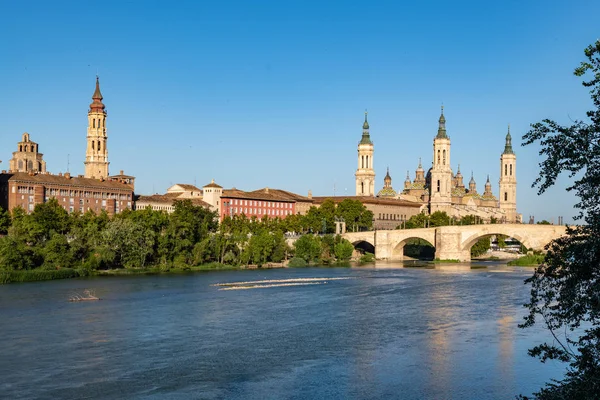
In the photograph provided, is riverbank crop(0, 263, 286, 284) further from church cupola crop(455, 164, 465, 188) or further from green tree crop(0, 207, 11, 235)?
church cupola crop(455, 164, 465, 188)

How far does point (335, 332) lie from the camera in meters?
20.4

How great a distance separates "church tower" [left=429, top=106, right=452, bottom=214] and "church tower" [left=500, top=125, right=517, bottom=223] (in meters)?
15.3

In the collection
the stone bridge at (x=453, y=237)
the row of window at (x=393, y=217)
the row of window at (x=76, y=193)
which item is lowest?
the stone bridge at (x=453, y=237)

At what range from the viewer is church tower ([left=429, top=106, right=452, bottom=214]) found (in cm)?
9344

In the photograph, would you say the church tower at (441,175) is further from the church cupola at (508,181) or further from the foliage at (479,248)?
the foliage at (479,248)

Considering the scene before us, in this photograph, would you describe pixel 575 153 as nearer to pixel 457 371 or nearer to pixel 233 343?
pixel 457 371

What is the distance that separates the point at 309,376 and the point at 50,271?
22.0 meters

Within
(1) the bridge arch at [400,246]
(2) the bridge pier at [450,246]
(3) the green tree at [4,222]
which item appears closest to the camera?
(3) the green tree at [4,222]

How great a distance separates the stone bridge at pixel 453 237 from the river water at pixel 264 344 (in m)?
19.4

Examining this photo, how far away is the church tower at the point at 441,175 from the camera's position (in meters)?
93.4

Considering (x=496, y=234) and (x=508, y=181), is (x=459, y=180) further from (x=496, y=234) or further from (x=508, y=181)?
(x=496, y=234)

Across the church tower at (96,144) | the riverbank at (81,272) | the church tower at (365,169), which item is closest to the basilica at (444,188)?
the church tower at (365,169)

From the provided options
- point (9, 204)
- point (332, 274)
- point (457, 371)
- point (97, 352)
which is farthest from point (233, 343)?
point (9, 204)

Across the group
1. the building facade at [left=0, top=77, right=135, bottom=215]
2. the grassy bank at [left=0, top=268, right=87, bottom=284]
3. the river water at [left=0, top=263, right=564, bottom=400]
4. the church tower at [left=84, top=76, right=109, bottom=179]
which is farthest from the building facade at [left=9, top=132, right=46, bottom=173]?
the river water at [left=0, top=263, right=564, bottom=400]
